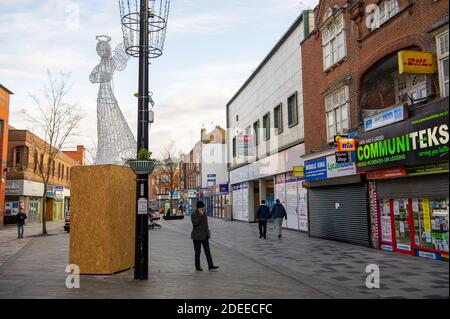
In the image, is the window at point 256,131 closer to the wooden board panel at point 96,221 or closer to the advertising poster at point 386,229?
the advertising poster at point 386,229

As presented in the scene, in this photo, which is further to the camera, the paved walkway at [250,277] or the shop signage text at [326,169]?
the shop signage text at [326,169]

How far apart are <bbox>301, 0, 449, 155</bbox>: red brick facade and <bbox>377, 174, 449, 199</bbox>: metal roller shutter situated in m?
2.45

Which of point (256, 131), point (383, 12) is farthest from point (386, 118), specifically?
point (256, 131)

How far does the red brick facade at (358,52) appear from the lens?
40.5 feet

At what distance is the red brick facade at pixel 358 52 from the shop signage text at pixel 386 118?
924mm

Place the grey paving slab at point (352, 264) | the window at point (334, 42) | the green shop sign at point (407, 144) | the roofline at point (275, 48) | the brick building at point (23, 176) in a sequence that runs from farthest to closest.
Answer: the brick building at point (23, 176)
the roofline at point (275, 48)
the window at point (334, 42)
the green shop sign at point (407, 144)
the grey paving slab at point (352, 264)

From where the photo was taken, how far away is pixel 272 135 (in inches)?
1086

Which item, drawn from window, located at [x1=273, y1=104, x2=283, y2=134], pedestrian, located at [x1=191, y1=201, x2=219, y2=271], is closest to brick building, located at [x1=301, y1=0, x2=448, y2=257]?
window, located at [x1=273, y1=104, x2=283, y2=134]

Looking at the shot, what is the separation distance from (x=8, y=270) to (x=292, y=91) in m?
17.5

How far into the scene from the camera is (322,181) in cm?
1845

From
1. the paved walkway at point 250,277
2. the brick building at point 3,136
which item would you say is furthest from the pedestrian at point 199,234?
the brick building at point 3,136

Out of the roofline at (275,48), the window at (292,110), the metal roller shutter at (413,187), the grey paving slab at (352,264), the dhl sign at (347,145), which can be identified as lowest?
the grey paving slab at (352,264)

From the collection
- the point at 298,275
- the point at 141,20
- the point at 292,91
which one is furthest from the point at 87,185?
the point at 292,91
